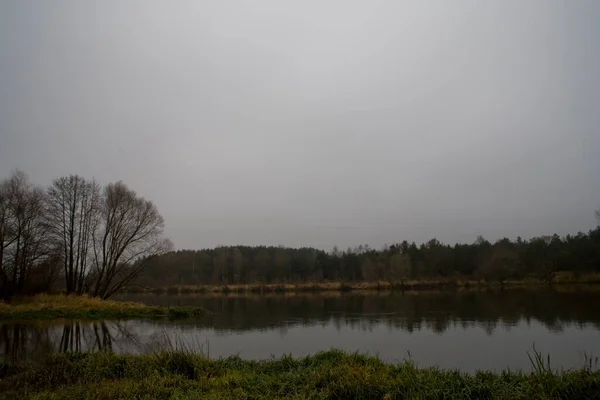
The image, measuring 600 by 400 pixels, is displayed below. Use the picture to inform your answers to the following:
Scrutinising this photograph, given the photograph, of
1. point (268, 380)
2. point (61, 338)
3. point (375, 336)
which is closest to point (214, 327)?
point (61, 338)

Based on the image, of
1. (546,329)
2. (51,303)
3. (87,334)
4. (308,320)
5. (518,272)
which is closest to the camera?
(546,329)

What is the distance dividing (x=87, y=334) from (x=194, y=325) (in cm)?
514

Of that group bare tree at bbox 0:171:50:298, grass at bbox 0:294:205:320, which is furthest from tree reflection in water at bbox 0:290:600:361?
bare tree at bbox 0:171:50:298

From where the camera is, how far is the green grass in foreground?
6355mm

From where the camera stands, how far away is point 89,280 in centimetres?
3472

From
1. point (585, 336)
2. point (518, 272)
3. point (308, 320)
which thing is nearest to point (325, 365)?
point (585, 336)

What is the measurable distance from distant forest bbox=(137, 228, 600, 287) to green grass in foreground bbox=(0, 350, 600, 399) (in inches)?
1089

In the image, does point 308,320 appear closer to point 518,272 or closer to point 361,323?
point 361,323

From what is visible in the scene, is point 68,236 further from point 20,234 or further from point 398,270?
point 398,270

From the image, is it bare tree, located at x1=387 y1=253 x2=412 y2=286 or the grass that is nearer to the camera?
the grass

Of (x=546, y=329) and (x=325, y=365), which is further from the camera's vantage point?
(x=546, y=329)

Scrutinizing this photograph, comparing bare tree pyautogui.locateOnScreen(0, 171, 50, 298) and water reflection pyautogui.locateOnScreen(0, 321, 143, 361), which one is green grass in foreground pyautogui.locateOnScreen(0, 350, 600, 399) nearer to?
water reflection pyautogui.locateOnScreen(0, 321, 143, 361)

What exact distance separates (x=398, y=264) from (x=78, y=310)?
147ft

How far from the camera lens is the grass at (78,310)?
2503 cm
